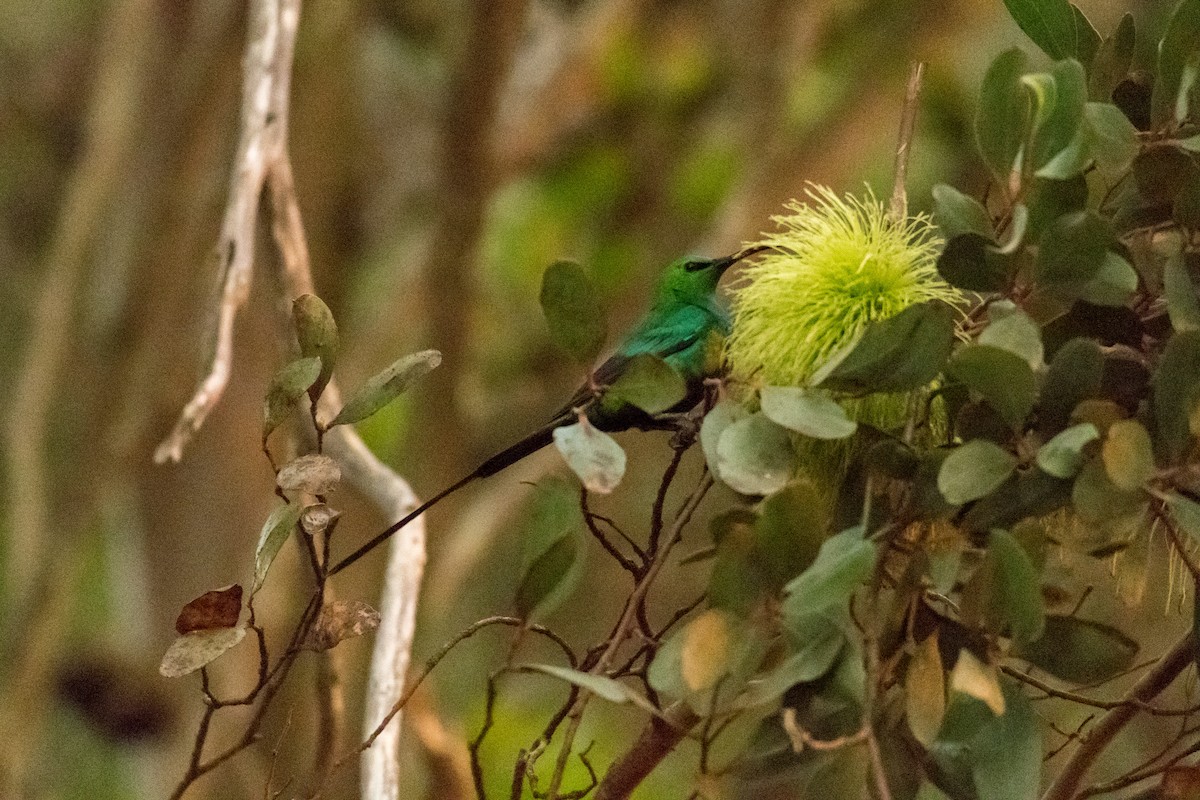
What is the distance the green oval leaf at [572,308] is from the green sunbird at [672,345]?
0.06 meters

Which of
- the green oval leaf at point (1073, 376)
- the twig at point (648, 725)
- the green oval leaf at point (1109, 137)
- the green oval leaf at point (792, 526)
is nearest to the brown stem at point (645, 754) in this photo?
the twig at point (648, 725)

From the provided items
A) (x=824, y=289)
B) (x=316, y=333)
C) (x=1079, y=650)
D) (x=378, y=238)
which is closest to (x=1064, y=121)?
(x=824, y=289)

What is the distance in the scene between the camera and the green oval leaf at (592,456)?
577mm

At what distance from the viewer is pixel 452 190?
1.92 m

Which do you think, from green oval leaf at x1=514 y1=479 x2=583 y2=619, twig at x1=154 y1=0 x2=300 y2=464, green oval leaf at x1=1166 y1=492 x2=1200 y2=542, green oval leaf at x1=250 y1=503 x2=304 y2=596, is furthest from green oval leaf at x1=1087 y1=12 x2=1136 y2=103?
twig at x1=154 y1=0 x2=300 y2=464

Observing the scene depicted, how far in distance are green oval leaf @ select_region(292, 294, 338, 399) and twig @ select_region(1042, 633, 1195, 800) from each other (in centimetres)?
43

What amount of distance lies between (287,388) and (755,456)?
0.21 m

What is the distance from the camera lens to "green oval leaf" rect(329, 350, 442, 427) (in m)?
0.61

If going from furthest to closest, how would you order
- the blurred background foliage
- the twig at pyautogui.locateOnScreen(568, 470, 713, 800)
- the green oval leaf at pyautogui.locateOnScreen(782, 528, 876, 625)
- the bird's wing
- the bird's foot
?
the blurred background foliage < the bird's wing < the bird's foot < the twig at pyautogui.locateOnScreen(568, 470, 713, 800) < the green oval leaf at pyautogui.locateOnScreen(782, 528, 876, 625)

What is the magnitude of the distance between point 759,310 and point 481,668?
2.46 metres

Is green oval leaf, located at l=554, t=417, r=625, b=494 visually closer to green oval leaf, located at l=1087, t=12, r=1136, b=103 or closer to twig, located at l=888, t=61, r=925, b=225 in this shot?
twig, located at l=888, t=61, r=925, b=225

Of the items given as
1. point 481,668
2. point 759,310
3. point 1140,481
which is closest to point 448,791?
point 759,310

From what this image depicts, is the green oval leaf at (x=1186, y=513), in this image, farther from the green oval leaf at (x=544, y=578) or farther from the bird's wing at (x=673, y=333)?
the bird's wing at (x=673, y=333)

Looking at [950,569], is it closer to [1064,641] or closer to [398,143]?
[1064,641]
